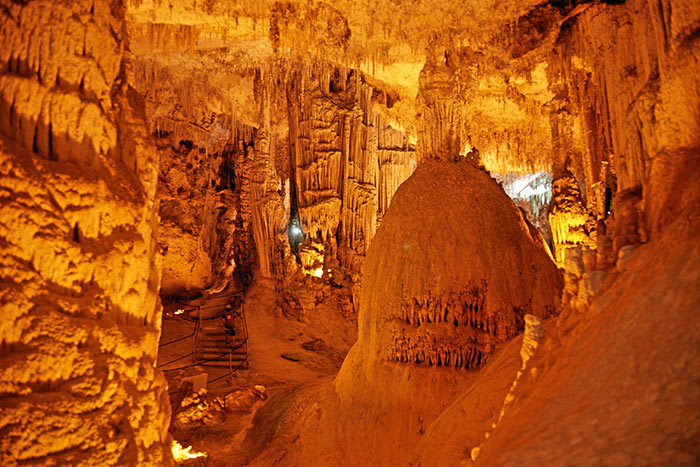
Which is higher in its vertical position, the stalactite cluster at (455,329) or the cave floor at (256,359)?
the stalactite cluster at (455,329)

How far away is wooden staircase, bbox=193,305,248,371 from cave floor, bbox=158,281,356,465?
0.26m

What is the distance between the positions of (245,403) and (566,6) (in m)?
10.8

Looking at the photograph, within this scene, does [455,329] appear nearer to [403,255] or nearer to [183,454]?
[403,255]

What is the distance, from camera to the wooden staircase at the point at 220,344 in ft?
45.8

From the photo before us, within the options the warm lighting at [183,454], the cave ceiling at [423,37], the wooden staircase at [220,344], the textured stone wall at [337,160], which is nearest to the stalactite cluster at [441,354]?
the cave ceiling at [423,37]

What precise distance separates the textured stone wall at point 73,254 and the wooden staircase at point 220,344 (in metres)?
9.30

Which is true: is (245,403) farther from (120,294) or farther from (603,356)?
(603,356)

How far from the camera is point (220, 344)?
1516 centimetres

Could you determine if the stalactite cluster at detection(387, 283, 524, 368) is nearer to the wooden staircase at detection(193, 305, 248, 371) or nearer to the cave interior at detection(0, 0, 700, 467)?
the cave interior at detection(0, 0, 700, 467)

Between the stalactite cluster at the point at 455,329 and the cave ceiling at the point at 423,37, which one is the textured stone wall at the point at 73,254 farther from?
the cave ceiling at the point at 423,37

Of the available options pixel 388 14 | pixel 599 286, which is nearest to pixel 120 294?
pixel 599 286

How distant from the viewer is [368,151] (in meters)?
18.6

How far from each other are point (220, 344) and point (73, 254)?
1208cm

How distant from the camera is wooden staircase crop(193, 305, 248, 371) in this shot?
1397 cm
